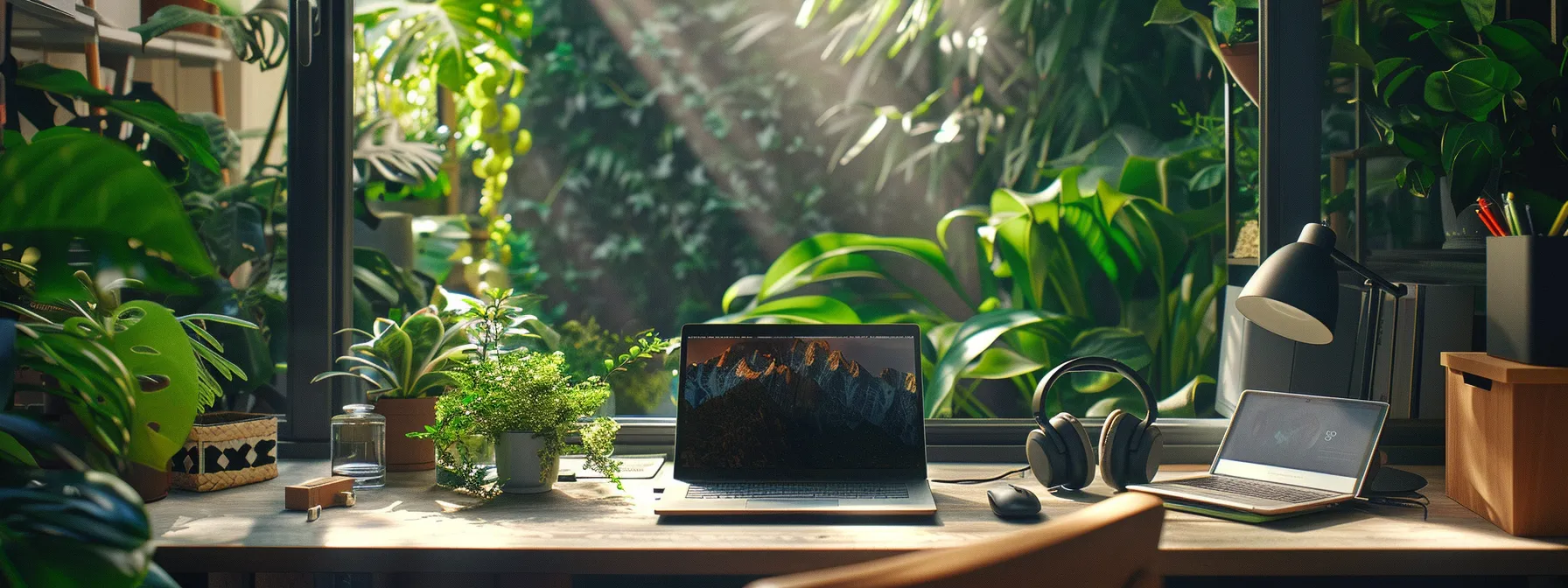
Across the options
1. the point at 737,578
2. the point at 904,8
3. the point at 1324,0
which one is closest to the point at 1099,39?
the point at 904,8

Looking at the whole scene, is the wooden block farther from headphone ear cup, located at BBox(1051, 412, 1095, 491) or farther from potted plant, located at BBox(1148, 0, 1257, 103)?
potted plant, located at BBox(1148, 0, 1257, 103)

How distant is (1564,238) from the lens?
1084 mm

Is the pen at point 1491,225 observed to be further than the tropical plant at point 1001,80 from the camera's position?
No

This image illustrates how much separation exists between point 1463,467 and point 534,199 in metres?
2.57

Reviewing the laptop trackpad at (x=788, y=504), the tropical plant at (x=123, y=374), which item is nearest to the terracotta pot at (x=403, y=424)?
the tropical plant at (x=123, y=374)

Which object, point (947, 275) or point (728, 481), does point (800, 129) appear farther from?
point (728, 481)

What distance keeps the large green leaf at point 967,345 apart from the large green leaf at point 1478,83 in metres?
0.71

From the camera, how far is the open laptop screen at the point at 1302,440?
1.19 m

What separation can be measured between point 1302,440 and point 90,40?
5.96ft

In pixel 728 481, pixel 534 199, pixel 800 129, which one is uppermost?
pixel 800 129

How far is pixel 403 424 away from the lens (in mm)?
1430

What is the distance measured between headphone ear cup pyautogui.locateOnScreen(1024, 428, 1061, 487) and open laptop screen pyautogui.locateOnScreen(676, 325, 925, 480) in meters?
0.14

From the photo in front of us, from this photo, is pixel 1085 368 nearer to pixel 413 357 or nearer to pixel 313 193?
pixel 413 357

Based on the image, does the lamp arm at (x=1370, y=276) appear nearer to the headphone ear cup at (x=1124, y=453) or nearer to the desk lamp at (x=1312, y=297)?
the desk lamp at (x=1312, y=297)
